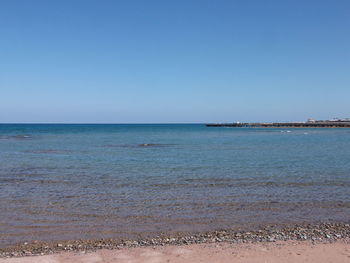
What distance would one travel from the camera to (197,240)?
9.03 metres

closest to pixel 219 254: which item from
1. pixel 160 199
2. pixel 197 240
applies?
pixel 197 240

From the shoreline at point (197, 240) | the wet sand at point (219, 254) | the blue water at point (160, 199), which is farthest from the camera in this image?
the blue water at point (160, 199)

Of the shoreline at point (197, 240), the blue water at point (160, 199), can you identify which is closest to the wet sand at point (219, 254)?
the shoreline at point (197, 240)

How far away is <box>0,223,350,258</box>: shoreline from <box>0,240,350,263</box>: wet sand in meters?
0.27

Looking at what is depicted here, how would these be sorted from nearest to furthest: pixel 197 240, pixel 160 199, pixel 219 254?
pixel 219 254
pixel 197 240
pixel 160 199

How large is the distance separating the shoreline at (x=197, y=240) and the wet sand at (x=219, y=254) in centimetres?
27

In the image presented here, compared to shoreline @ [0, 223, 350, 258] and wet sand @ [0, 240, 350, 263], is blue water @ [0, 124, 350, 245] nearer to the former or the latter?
shoreline @ [0, 223, 350, 258]

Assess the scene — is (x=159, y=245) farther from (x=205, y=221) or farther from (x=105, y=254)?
(x=205, y=221)

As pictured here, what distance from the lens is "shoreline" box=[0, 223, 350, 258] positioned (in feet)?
27.9

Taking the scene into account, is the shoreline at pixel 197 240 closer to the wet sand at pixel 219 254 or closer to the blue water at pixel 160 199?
the wet sand at pixel 219 254

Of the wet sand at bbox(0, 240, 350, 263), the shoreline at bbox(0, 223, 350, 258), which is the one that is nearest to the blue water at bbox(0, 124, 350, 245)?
the shoreline at bbox(0, 223, 350, 258)

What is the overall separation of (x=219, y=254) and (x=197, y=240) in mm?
1116

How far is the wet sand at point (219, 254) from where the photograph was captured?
7695 millimetres

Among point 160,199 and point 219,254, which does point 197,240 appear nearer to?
point 219,254
